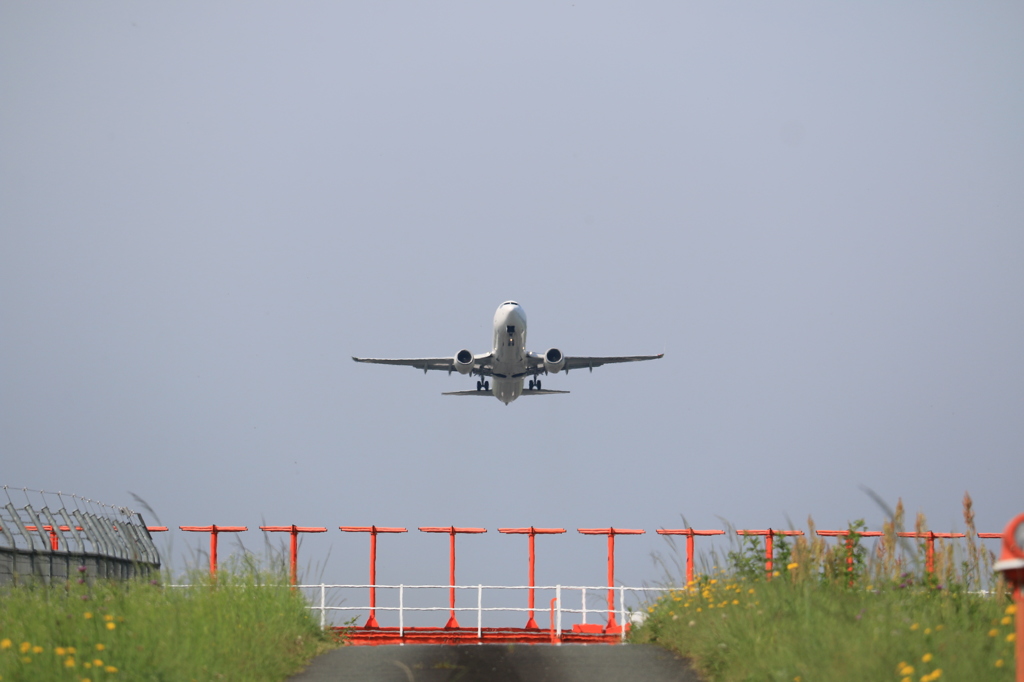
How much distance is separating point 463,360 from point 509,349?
2124mm

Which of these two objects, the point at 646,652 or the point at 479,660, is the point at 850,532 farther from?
the point at 479,660

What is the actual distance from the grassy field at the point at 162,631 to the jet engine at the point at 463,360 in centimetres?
3029

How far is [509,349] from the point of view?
44.8 metres

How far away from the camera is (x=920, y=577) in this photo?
40.1 ft

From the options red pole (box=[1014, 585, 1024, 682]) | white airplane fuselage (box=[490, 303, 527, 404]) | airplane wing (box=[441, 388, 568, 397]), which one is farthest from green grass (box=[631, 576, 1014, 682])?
airplane wing (box=[441, 388, 568, 397])

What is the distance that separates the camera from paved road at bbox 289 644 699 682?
1248 centimetres

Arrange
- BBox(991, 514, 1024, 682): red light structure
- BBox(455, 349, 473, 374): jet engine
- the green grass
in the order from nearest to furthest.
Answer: BBox(991, 514, 1024, 682): red light structure, the green grass, BBox(455, 349, 473, 374): jet engine

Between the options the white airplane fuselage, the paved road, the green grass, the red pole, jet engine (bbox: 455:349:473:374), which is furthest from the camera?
jet engine (bbox: 455:349:473:374)

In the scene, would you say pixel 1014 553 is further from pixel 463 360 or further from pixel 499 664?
pixel 463 360

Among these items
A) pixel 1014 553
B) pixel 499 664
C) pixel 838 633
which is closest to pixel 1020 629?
pixel 1014 553

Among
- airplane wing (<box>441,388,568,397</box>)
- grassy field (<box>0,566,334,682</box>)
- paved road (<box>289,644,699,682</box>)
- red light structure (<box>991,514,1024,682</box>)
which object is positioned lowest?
paved road (<box>289,644,699,682</box>)

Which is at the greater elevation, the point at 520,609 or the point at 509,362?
the point at 509,362

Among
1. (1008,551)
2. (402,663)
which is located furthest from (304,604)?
(1008,551)

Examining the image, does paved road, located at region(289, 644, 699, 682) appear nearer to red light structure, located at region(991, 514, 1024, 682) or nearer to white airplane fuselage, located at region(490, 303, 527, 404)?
red light structure, located at region(991, 514, 1024, 682)
